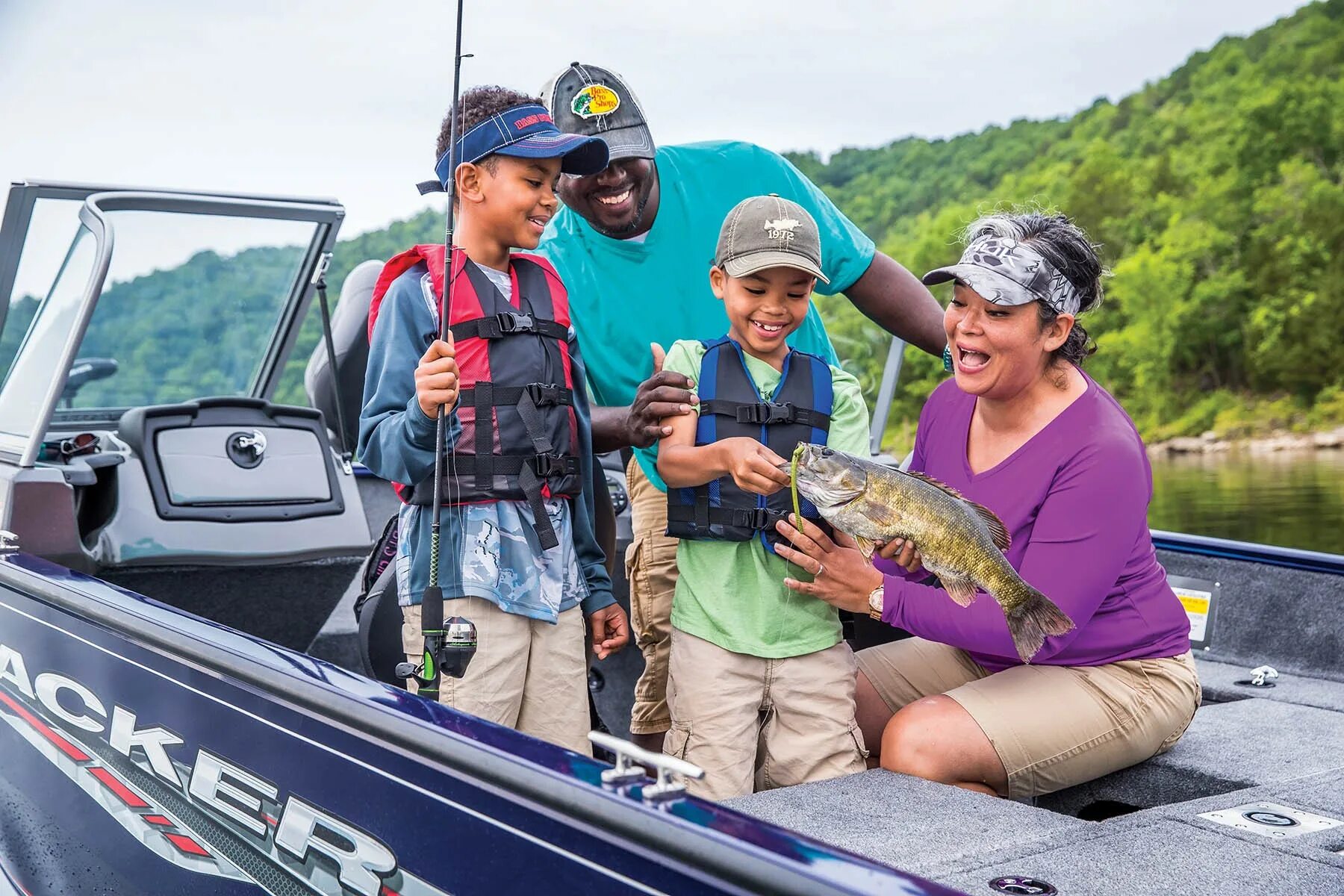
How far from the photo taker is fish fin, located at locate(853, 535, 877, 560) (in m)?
2.44

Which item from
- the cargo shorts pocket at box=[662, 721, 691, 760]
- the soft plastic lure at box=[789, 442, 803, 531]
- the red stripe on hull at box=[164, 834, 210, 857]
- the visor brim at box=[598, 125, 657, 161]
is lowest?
the red stripe on hull at box=[164, 834, 210, 857]

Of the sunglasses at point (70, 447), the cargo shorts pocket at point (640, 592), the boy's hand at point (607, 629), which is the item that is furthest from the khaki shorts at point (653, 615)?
the sunglasses at point (70, 447)

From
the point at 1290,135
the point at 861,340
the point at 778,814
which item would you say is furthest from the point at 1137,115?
the point at 778,814

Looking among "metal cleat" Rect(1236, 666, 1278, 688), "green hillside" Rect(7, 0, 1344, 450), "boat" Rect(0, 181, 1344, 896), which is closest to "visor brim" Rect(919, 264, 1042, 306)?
"boat" Rect(0, 181, 1344, 896)

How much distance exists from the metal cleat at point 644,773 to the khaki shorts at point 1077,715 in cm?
109

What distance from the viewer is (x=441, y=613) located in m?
2.37

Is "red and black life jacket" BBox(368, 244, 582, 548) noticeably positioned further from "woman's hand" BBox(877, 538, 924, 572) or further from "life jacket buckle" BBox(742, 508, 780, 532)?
"woman's hand" BBox(877, 538, 924, 572)

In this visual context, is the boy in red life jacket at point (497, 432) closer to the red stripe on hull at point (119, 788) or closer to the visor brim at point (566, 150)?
the visor brim at point (566, 150)

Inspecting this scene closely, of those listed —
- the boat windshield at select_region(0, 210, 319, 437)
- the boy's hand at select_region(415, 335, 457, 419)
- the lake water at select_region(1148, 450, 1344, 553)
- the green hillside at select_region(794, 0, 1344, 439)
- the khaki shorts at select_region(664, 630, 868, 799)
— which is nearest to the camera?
the boy's hand at select_region(415, 335, 457, 419)

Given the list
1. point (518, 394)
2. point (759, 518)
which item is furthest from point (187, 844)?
point (759, 518)

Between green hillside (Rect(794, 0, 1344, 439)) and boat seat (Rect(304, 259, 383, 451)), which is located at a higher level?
green hillside (Rect(794, 0, 1344, 439))

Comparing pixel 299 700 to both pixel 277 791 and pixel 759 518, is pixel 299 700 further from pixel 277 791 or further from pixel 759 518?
pixel 759 518

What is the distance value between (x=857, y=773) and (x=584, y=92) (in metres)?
1.72

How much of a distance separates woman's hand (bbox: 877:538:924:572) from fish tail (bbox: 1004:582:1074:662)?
7.8 inches
